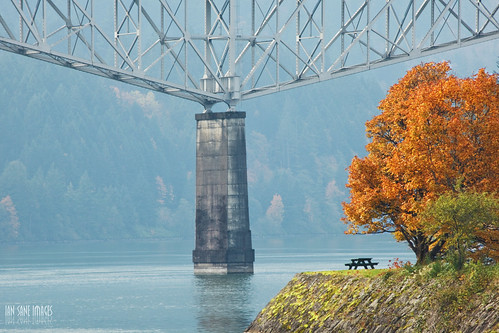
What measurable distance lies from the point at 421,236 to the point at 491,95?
20.8ft

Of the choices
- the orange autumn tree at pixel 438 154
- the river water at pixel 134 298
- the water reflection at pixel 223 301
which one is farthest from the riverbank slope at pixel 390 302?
the river water at pixel 134 298

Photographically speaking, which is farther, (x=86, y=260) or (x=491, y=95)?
A: (x=86, y=260)

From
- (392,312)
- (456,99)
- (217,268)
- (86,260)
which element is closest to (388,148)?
(456,99)

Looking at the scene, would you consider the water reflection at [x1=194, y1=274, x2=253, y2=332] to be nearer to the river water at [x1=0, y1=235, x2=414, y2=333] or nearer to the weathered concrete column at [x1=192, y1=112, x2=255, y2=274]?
the river water at [x1=0, y1=235, x2=414, y2=333]

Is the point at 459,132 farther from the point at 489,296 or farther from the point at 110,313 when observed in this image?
the point at 110,313

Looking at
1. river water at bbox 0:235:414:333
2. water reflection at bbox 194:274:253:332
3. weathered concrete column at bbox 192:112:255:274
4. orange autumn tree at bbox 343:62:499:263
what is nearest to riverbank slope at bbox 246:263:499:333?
orange autumn tree at bbox 343:62:499:263

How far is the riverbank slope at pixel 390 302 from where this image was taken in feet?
119

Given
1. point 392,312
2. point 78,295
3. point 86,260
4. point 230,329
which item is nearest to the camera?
point 392,312

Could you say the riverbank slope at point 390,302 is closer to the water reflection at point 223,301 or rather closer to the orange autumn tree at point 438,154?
the orange autumn tree at point 438,154

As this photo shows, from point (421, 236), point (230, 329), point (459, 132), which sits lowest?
point (230, 329)

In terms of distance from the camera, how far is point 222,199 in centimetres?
9819

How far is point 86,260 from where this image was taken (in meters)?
150

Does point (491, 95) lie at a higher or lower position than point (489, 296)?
higher

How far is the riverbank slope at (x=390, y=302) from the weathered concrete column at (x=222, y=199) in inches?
1989
